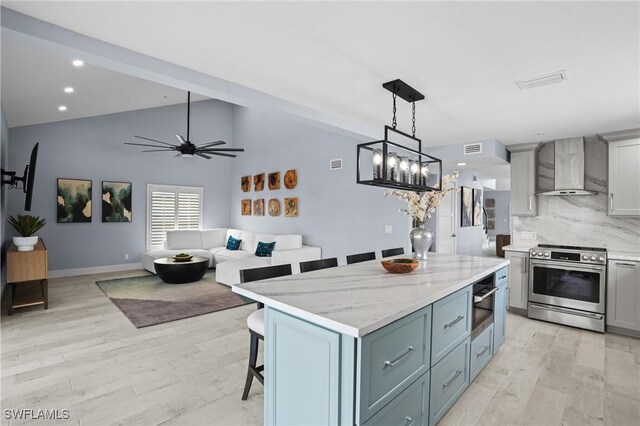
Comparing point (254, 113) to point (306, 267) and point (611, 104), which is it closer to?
point (306, 267)

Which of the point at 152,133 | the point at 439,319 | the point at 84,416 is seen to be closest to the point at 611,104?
the point at 439,319

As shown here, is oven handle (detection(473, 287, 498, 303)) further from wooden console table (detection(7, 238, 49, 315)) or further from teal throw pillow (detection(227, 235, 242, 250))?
teal throw pillow (detection(227, 235, 242, 250))

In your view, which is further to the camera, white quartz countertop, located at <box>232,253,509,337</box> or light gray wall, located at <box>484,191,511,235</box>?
light gray wall, located at <box>484,191,511,235</box>

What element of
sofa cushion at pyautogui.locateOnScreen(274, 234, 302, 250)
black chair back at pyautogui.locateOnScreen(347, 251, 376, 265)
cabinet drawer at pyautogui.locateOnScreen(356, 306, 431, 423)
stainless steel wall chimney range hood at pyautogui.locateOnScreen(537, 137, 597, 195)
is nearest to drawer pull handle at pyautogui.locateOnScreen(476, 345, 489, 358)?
cabinet drawer at pyautogui.locateOnScreen(356, 306, 431, 423)

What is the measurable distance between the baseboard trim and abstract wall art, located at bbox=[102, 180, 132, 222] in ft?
3.33

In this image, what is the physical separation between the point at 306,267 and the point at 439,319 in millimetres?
1220

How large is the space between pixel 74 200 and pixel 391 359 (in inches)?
290

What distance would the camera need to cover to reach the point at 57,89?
13.6 ft

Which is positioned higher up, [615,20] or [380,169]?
[615,20]

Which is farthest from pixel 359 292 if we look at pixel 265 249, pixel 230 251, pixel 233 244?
pixel 233 244

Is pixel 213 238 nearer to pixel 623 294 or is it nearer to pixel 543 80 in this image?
pixel 543 80

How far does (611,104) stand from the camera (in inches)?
121

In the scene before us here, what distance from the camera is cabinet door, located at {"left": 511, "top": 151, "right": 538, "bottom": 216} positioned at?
183 inches

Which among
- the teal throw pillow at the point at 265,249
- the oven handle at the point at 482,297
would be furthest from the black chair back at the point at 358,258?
the teal throw pillow at the point at 265,249
